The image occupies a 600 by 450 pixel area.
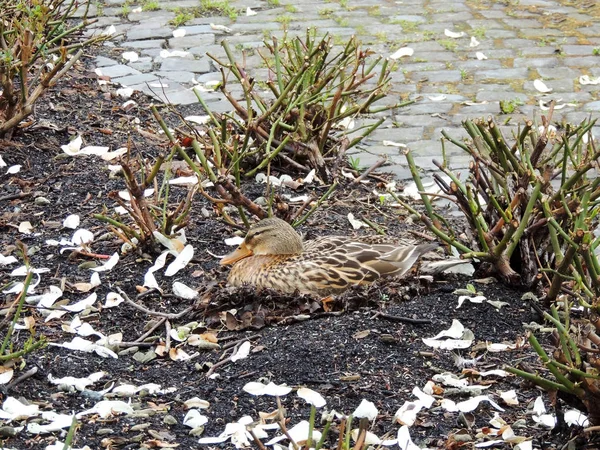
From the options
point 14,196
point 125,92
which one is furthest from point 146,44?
point 14,196

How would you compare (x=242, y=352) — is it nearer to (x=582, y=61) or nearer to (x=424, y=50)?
(x=424, y=50)

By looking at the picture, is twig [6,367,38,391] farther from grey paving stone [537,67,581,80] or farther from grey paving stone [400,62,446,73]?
grey paving stone [537,67,581,80]

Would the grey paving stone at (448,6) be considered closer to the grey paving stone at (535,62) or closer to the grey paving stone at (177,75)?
the grey paving stone at (535,62)

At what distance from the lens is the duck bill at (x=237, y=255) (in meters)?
5.05

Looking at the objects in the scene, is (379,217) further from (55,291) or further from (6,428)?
(6,428)

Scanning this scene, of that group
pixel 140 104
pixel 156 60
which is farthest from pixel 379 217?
pixel 156 60

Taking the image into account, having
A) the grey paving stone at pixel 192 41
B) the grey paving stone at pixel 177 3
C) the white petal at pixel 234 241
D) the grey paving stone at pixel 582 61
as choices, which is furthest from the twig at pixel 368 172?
the grey paving stone at pixel 177 3

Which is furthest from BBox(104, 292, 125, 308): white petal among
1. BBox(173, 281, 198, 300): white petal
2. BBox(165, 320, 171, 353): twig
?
BBox(165, 320, 171, 353): twig

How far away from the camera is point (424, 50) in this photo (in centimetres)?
914

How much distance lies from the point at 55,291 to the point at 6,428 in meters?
1.42

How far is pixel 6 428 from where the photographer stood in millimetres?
3635

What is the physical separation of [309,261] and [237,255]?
1.46ft

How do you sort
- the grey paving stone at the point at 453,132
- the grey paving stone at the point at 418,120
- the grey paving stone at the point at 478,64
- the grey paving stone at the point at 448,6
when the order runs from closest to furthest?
the grey paving stone at the point at 453,132 < the grey paving stone at the point at 418,120 < the grey paving stone at the point at 478,64 < the grey paving stone at the point at 448,6

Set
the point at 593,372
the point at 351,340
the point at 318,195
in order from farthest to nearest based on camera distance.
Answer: the point at 318,195
the point at 351,340
the point at 593,372
